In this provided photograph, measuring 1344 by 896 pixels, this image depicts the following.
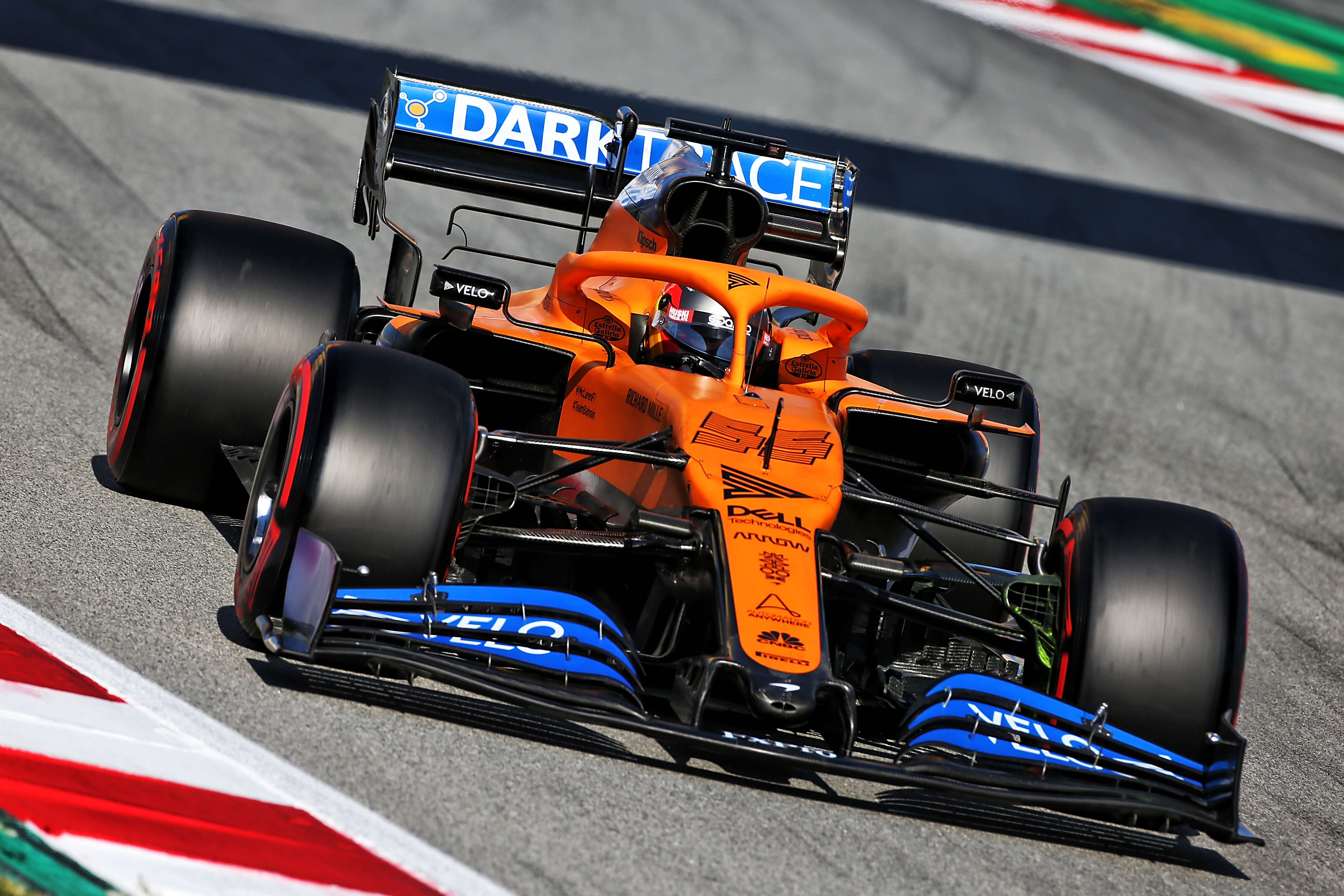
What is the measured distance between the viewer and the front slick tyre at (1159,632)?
4777 mm

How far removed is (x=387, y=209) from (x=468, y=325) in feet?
23.9

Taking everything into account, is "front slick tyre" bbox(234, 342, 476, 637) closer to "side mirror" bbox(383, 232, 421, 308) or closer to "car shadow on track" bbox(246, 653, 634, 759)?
"car shadow on track" bbox(246, 653, 634, 759)

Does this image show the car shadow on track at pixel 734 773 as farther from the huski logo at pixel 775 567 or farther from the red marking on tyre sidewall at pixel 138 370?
the red marking on tyre sidewall at pixel 138 370

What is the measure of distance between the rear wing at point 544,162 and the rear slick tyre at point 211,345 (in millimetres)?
927

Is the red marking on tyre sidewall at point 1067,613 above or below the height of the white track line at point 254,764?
above

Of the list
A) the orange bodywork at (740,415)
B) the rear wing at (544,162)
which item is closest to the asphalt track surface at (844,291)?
the orange bodywork at (740,415)

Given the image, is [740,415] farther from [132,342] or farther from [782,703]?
[132,342]

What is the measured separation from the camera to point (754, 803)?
14.4 feet

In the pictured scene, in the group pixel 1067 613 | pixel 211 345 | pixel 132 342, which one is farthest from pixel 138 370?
pixel 1067 613

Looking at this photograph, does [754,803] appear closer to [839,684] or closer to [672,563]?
[839,684]

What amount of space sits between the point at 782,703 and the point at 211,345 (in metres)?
2.86

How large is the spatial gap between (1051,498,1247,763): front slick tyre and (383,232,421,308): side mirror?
3.27 metres

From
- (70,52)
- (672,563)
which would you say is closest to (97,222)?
(70,52)

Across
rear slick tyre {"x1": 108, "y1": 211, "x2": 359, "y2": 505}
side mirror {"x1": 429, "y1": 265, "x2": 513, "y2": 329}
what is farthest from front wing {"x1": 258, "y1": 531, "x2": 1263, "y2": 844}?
rear slick tyre {"x1": 108, "y1": 211, "x2": 359, "y2": 505}
